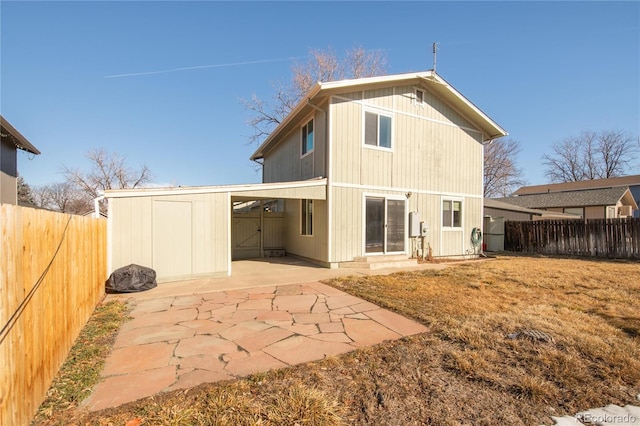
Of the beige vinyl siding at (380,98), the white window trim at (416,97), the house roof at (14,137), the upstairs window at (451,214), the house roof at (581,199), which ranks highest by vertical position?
the white window trim at (416,97)

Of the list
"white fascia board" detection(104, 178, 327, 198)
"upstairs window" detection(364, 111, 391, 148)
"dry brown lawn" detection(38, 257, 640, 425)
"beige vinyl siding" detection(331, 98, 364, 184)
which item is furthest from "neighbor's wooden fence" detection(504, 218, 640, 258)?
"white fascia board" detection(104, 178, 327, 198)

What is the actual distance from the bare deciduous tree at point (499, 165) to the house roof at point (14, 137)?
31883 millimetres

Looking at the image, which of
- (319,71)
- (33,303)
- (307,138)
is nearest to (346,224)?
(307,138)

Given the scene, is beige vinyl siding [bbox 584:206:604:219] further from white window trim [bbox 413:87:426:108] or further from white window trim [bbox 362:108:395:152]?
white window trim [bbox 362:108:395:152]

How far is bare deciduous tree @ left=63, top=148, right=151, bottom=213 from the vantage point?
24672mm

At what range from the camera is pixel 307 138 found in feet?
32.3

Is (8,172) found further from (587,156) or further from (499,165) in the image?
(587,156)

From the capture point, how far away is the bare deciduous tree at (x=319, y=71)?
18312 mm

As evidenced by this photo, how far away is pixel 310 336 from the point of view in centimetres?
340

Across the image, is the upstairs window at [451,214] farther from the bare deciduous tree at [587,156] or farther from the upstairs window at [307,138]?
the bare deciduous tree at [587,156]

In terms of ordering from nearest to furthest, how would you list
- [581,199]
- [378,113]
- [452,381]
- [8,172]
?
[452,381], [378,113], [8,172], [581,199]

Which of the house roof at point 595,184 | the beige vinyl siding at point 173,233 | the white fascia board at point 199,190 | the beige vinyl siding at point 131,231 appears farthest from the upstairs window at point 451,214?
the house roof at point 595,184

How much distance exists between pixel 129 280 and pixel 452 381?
6022mm

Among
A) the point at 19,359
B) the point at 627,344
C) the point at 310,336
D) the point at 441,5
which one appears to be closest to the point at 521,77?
the point at 441,5
